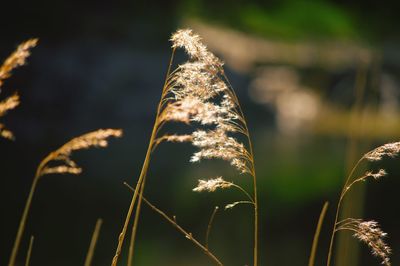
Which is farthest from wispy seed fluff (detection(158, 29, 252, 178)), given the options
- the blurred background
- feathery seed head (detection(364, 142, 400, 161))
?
the blurred background

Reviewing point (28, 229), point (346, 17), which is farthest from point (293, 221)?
point (346, 17)

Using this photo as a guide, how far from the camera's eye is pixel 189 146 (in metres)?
13.7

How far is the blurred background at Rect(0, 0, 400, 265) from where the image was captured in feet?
17.2

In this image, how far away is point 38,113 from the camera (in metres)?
12.5

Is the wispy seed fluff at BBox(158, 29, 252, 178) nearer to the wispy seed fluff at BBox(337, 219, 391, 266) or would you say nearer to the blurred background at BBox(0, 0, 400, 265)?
the wispy seed fluff at BBox(337, 219, 391, 266)

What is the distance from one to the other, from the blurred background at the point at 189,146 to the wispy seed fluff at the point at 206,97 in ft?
1.44

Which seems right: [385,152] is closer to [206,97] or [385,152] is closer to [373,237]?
[373,237]

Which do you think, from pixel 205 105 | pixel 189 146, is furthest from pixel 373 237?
pixel 189 146

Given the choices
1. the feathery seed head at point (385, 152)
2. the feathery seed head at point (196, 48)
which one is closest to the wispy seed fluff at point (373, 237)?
the feathery seed head at point (385, 152)

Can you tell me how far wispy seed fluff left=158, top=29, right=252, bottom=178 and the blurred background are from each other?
0.44 meters

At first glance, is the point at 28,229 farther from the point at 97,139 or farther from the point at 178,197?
the point at 97,139

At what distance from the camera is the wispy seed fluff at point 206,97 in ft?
3.12

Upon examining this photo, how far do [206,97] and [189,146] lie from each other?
12.8m

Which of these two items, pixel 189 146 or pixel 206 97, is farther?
pixel 189 146
